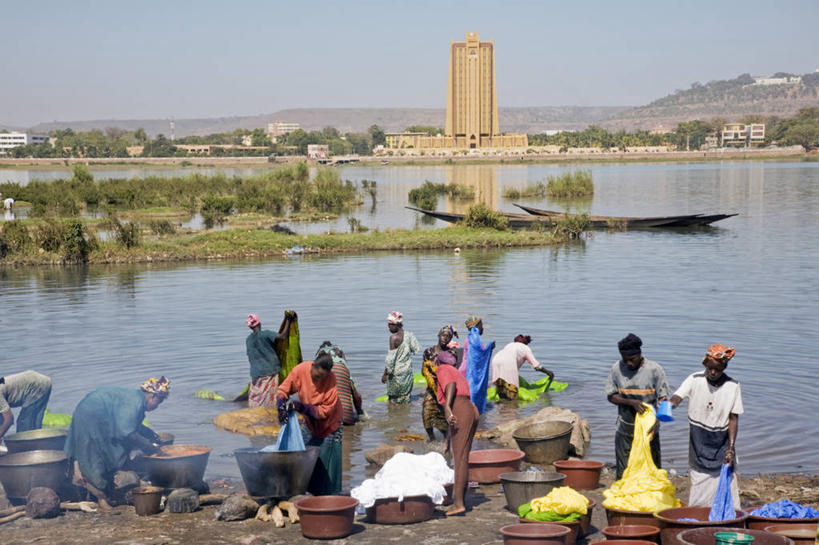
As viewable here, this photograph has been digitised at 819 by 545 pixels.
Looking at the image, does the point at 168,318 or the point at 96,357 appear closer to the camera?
the point at 96,357

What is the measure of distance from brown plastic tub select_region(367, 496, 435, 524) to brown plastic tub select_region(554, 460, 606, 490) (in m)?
1.45

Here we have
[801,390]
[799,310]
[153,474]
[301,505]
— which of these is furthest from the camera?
[799,310]

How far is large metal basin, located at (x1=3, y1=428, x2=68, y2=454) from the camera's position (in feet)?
28.2

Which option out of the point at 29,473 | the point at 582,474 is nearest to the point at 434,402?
the point at 582,474

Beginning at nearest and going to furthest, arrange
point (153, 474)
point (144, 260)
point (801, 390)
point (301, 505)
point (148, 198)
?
1. point (301, 505)
2. point (153, 474)
3. point (801, 390)
4. point (144, 260)
5. point (148, 198)

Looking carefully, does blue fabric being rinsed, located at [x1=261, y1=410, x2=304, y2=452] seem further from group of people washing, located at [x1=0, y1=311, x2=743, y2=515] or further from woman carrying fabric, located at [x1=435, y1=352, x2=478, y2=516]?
woman carrying fabric, located at [x1=435, y1=352, x2=478, y2=516]

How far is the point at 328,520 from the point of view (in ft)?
23.7

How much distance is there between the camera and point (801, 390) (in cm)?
1299

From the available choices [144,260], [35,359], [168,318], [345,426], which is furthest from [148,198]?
[345,426]

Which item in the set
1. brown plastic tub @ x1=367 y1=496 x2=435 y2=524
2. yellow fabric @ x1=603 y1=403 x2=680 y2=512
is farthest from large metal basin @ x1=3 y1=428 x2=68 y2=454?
yellow fabric @ x1=603 y1=403 x2=680 y2=512

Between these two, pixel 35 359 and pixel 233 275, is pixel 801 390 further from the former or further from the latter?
pixel 233 275

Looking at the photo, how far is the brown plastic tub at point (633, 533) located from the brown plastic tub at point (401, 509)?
4.93ft

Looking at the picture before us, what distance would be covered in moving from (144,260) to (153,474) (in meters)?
20.9

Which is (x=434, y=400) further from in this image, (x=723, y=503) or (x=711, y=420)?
(x=723, y=503)
